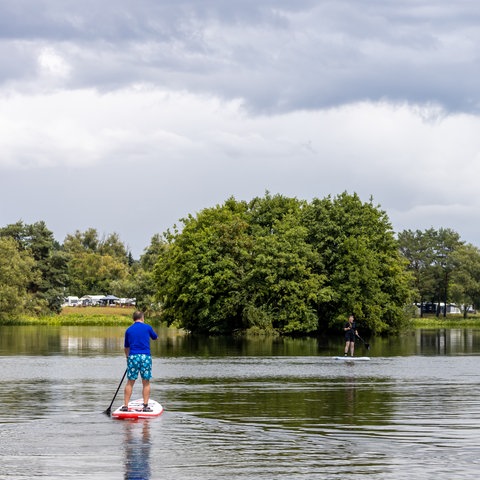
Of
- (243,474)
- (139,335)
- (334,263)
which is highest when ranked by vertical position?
(334,263)

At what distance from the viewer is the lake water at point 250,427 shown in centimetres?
1438

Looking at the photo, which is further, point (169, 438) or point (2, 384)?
point (2, 384)

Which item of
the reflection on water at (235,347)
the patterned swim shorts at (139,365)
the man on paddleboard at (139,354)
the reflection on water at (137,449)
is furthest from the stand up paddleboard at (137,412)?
the reflection on water at (235,347)

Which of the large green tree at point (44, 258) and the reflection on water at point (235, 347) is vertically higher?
the large green tree at point (44, 258)

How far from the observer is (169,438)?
1716cm

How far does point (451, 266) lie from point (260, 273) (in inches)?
3873

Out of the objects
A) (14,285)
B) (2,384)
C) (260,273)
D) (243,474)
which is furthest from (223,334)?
(243,474)

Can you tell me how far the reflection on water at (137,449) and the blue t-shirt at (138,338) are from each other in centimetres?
162

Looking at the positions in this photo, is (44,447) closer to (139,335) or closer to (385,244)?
(139,335)

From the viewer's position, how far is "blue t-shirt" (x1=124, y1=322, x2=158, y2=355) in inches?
801

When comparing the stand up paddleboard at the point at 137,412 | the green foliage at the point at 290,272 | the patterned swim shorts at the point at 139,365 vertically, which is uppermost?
the green foliage at the point at 290,272

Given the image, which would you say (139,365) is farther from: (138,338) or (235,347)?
(235,347)

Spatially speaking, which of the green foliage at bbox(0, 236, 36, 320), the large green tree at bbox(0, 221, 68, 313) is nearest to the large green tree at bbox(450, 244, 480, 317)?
the large green tree at bbox(0, 221, 68, 313)

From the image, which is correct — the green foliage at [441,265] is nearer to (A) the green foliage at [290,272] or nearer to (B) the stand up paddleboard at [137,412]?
(A) the green foliage at [290,272]
